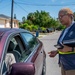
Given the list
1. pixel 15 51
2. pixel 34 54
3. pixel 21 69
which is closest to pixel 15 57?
pixel 15 51

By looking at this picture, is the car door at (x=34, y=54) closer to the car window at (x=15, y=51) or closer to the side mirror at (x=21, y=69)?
the car window at (x=15, y=51)

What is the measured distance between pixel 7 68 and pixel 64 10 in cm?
138

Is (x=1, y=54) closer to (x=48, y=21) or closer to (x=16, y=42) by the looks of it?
(x=16, y=42)

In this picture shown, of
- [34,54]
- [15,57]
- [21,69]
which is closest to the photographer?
[21,69]

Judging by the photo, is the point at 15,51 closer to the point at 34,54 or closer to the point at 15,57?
the point at 15,57

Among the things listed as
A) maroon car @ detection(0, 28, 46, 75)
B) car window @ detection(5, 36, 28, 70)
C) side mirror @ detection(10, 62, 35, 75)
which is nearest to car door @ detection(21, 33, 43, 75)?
maroon car @ detection(0, 28, 46, 75)

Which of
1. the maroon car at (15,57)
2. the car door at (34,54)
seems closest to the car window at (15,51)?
the maroon car at (15,57)

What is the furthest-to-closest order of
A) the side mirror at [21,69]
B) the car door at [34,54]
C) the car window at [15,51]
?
the car door at [34,54] < the car window at [15,51] < the side mirror at [21,69]

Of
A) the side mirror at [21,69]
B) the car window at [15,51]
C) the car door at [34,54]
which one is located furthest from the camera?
the car door at [34,54]

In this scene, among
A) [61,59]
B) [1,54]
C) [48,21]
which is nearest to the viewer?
[1,54]

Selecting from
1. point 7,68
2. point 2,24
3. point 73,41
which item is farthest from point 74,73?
point 2,24

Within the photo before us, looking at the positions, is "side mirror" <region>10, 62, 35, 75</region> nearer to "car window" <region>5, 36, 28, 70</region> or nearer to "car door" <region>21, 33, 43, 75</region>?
"car window" <region>5, 36, 28, 70</region>

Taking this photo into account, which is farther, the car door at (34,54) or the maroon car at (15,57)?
the car door at (34,54)

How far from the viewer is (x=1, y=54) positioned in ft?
8.85
